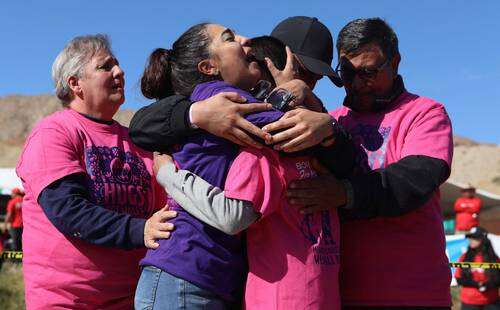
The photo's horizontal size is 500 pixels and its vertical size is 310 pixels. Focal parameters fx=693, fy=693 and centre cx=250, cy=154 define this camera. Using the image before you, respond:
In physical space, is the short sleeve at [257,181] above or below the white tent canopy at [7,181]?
below

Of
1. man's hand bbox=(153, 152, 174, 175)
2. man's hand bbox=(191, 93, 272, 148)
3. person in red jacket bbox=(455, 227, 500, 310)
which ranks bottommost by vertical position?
person in red jacket bbox=(455, 227, 500, 310)

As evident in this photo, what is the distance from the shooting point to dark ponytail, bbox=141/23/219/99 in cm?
259

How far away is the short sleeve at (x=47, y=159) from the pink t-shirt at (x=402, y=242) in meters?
1.19

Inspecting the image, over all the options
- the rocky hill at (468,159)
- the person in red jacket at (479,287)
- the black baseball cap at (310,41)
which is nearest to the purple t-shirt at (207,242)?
the black baseball cap at (310,41)

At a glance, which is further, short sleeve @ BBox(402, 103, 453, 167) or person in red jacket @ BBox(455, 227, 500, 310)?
person in red jacket @ BBox(455, 227, 500, 310)

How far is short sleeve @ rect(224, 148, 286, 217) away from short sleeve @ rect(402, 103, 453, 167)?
2.01ft

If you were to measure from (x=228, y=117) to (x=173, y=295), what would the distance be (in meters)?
0.60

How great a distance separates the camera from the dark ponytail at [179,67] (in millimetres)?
2586

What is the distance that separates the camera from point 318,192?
230 centimetres

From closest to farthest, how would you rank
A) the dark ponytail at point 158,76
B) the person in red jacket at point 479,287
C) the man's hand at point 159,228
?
the man's hand at point 159,228 < the dark ponytail at point 158,76 < the person in red jacket at point 479,287

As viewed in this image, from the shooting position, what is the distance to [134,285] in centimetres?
311

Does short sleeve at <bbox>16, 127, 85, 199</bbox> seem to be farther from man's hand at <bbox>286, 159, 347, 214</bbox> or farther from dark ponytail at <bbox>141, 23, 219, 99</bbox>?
man's hand at <bbox>286, 159, 347, 214</bbox>

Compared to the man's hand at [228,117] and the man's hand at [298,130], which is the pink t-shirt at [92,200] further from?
the man's hand at [298,130]

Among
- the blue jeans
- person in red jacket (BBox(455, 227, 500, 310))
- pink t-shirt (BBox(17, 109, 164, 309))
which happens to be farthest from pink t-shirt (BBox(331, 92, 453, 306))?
person in red jacket (BBox(455, 227, 500, 310))
